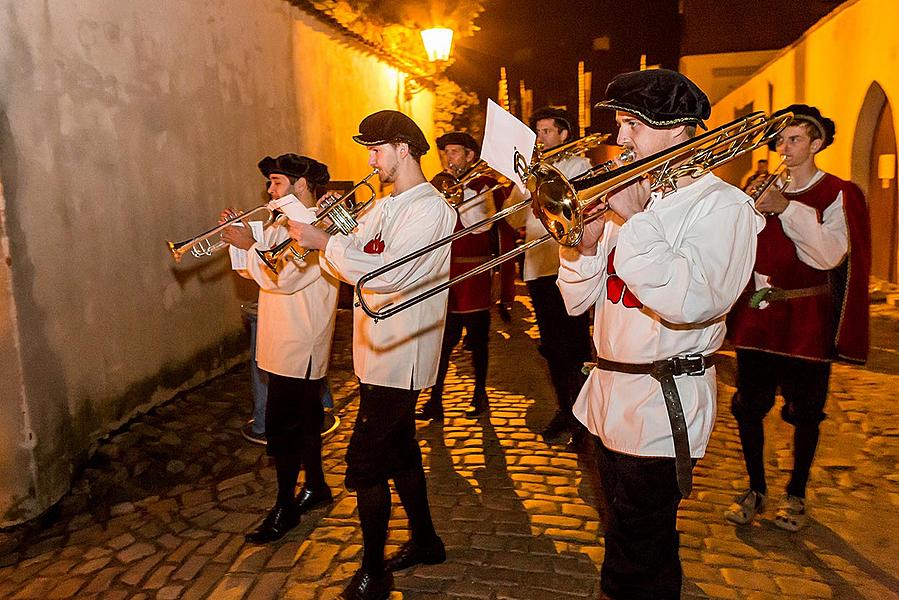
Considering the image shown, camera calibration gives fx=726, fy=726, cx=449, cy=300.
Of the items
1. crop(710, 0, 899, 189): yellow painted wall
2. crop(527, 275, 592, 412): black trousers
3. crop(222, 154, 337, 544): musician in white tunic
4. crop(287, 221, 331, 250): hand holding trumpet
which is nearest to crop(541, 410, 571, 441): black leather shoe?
crop(527, 275, 592, 412): black trousers

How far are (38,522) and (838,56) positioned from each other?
1151 cm

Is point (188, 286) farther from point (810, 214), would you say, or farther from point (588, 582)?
point (810, 214)

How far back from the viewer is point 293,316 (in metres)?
3.88

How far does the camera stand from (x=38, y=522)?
13.9 feet

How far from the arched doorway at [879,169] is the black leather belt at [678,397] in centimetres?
901

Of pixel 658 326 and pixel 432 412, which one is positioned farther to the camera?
pixel 432 412

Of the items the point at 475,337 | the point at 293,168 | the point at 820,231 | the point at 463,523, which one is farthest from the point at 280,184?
the point at 820,231

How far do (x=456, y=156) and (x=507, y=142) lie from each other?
3784mm

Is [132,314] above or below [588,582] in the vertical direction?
above

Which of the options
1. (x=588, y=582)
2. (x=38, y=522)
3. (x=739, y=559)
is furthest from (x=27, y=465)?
(x=739, y=559)

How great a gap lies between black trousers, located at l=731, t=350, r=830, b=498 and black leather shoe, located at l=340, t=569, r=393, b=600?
2101 millimetres

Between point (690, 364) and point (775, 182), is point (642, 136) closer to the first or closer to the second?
point (690, 364)

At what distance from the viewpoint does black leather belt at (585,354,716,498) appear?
7.84 feet

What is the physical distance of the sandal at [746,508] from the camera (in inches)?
157
